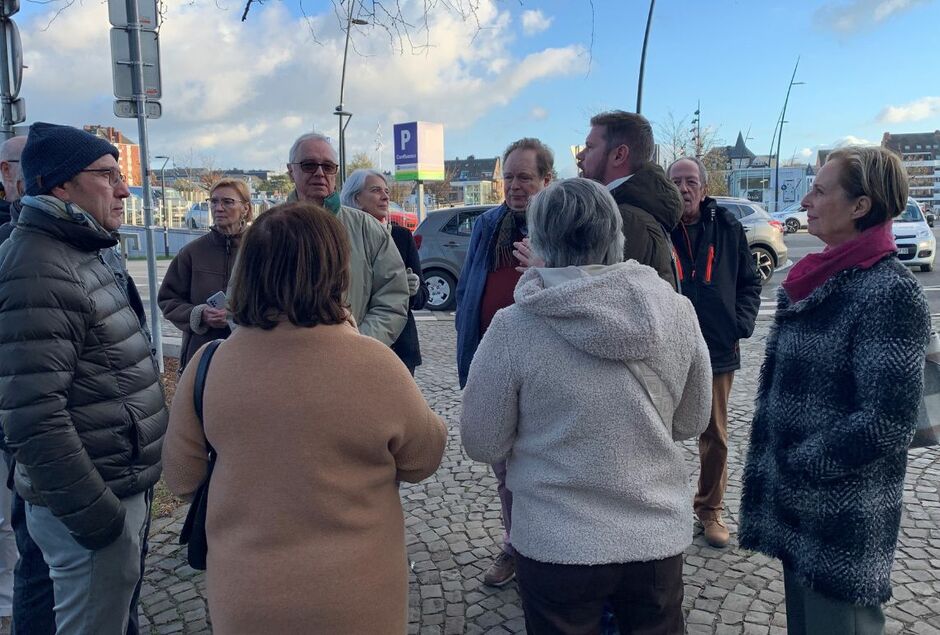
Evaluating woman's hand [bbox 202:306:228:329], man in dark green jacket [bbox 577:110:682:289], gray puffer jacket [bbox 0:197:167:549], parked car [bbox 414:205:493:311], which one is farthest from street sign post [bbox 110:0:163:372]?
parked car [bbox 414:205:493:311]

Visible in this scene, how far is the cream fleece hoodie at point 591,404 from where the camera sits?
170 cm

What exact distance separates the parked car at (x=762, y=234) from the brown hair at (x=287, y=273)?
14.0 meters

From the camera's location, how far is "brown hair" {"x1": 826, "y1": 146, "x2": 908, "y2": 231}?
204cm

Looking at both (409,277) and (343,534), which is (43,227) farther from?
(409,277)

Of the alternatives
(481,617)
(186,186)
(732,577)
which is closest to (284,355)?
(481,617)

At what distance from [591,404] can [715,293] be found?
6.98 ft

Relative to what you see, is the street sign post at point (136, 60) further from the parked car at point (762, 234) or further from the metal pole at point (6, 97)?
the parked car at point (762, 234)

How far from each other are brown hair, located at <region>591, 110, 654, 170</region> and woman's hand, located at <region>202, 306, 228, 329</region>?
207cm

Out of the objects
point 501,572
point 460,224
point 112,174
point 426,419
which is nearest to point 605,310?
point 426,419

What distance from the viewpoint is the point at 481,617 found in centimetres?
301

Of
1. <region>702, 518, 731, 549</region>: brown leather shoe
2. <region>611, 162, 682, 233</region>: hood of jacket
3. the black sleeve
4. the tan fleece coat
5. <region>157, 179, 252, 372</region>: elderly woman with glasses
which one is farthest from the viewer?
the black sleeve

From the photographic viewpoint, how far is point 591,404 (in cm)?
173

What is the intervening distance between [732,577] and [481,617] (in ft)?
4.08

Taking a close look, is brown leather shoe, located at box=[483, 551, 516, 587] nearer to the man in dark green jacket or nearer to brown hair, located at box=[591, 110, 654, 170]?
the man in dark green jacket
